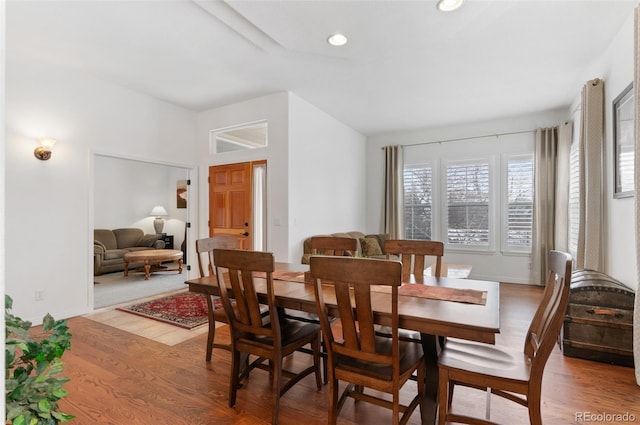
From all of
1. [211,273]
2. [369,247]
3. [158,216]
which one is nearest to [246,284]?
[211,273]

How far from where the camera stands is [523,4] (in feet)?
8.48

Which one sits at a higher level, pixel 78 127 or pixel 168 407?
A: pixel 78 127

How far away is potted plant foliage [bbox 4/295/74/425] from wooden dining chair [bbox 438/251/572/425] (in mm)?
1585

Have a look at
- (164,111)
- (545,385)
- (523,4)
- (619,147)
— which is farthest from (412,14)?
(164,111)

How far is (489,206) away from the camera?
18.9ft

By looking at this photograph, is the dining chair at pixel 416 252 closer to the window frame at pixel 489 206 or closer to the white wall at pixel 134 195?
the window frame at pixel 489 206

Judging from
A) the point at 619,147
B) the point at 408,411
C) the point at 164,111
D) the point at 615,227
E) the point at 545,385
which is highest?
the point at 164,111

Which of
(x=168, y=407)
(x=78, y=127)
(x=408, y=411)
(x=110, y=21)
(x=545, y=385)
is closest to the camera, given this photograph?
(x=408, y=411)

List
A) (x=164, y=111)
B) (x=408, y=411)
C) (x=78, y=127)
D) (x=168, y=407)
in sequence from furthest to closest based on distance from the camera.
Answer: (x=164, y=111) → (x=78, y=127) → (x=168, y=407) → (x=408, y=411)

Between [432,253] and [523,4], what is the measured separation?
218cm

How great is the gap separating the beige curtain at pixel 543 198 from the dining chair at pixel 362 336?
4619mm

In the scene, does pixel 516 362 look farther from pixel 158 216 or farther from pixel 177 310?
pixel 158 216

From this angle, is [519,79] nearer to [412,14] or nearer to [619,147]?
[619,147]

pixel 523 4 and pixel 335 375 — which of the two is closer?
pixel 335 375
